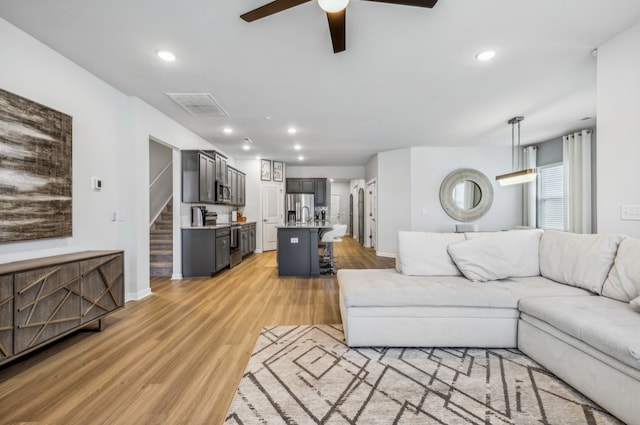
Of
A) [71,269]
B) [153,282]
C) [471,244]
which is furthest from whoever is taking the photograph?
[153,282]

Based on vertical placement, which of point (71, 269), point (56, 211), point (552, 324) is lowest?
point (552, 324)

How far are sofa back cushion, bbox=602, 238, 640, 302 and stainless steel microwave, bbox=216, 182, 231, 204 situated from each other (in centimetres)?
522

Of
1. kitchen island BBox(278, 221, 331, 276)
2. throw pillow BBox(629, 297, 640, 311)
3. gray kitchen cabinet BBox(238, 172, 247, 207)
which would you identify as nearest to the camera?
throw pillow BBox(629, 297, 640, 311)

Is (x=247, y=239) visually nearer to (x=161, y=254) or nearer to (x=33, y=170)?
(x=161, y=254)

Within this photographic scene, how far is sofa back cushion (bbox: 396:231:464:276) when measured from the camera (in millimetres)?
2631

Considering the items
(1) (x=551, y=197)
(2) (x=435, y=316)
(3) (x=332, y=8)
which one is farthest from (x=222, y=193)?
(1) (x=551, y=197)

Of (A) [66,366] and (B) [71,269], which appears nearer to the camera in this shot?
(A) [66,366]

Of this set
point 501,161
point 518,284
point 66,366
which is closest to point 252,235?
point 66,366

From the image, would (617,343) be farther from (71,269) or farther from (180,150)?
(180,150)

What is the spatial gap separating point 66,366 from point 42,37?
Answer: 8.76 feet

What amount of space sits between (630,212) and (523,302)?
4.09 ft

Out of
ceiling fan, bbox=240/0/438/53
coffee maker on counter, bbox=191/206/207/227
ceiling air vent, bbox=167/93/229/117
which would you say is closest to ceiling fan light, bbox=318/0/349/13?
ceiling fan, bbox=240/0/438/53

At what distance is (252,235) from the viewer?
6.84 m

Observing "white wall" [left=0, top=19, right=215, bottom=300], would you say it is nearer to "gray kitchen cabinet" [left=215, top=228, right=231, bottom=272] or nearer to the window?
"gray kitchen cabinet" [left=215, top=228, right=231, bottom=272]
